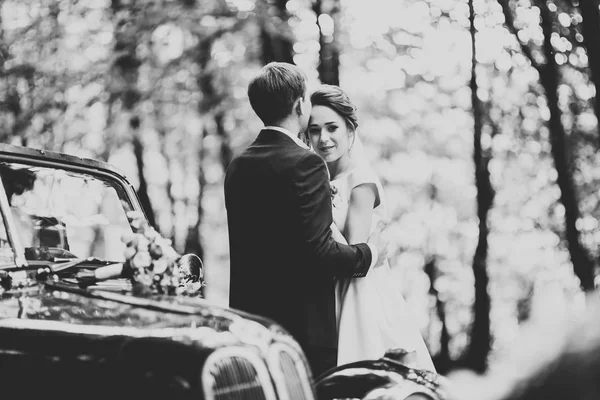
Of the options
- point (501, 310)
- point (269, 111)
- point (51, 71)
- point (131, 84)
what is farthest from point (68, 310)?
point (501, 310)

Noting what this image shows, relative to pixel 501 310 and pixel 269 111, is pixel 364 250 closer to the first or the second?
pixel 269 111

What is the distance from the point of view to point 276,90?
3.60 metres

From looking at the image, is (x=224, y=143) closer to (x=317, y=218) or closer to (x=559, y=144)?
(x=559, y=144)

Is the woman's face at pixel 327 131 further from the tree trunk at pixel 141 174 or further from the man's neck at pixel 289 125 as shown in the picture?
the tree trunk at pixel 141 174

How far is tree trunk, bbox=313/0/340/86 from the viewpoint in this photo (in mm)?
11023

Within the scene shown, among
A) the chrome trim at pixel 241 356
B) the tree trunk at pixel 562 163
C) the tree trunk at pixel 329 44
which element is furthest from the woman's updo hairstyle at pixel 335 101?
the tree trunk at pixel 562 163


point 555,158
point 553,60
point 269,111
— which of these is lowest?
point 269,111

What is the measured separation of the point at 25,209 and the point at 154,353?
5.72 ft

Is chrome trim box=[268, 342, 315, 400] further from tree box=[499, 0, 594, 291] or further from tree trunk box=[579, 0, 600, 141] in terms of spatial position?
tree box=[499, 0, 594, 291]

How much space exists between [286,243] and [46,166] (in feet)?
5.76

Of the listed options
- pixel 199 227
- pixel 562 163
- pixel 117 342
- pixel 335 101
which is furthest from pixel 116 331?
pixel 199 227

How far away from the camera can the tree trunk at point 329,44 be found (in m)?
11.0

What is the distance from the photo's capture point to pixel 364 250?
3695 millimetres

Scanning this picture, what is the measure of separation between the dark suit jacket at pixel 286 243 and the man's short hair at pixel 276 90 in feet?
0.40
